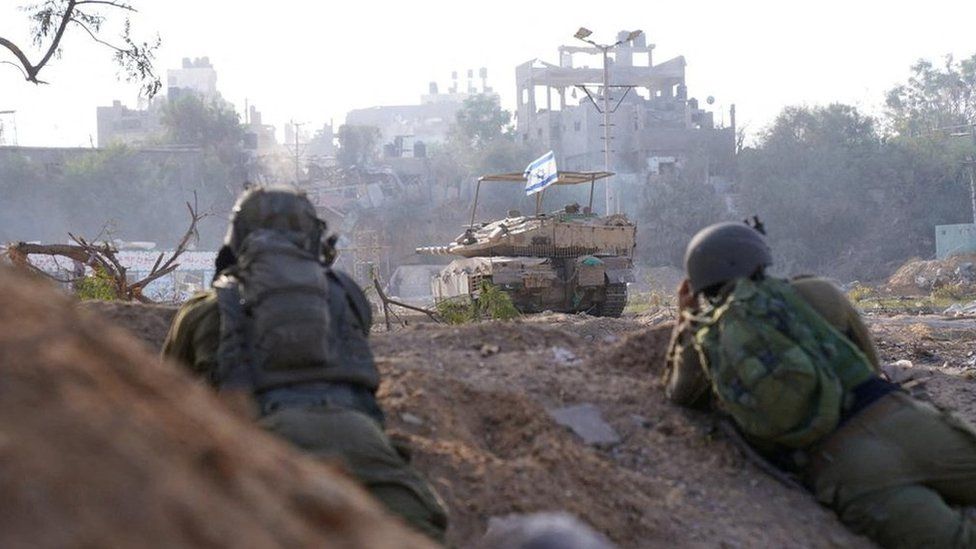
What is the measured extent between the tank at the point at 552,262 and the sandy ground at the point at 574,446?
34.9 ft

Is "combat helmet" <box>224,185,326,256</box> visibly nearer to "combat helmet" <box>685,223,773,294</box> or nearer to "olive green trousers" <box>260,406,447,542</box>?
"olive green trousers" <box>260,406,447,542</box>

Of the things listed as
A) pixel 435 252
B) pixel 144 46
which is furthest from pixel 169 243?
pixel 144 46

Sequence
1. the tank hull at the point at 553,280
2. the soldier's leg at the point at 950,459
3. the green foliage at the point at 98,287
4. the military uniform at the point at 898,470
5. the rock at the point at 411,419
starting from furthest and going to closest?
the tank hull at the point at 553,280 < the green foliage at the point at 98,287 < the rock at the point at 411,419 < the soldier's leg at the point at 950,459 < the military uniform at the point at 898,470

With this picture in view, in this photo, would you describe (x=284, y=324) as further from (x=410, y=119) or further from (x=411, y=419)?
(x=410, y=119)

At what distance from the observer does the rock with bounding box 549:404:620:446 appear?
203 inches

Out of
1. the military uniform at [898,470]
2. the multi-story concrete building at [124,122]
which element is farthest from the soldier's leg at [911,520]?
the multi-story concrete building at [124,122]

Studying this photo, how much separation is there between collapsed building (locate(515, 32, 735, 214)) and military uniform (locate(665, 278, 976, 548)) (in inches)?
1803

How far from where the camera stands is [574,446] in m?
4.85

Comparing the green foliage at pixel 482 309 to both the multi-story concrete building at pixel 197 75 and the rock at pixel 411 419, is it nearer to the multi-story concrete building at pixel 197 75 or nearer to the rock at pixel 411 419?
the rock at pixel 411 419

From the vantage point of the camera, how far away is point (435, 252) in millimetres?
22094

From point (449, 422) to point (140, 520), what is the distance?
3336 mm

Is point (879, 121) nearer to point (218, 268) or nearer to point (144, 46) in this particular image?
point (144, 46)

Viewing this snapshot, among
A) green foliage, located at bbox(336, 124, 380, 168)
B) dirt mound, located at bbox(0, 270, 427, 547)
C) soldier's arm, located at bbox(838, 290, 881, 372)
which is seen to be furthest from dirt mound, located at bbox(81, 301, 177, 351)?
green foliage, located at bbox(336, 124, 380, 168)

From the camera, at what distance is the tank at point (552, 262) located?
17.9 metres
